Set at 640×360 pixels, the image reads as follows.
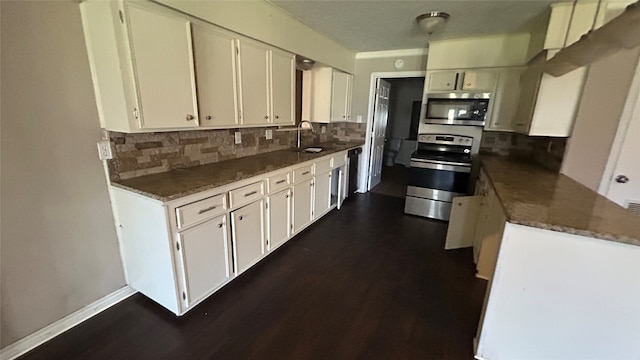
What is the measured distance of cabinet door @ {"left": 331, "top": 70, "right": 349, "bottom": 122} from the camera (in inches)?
160

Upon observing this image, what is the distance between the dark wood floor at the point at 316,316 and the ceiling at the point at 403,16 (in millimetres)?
2405

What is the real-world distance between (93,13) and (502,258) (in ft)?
8.95

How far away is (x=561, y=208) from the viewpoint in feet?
5.13

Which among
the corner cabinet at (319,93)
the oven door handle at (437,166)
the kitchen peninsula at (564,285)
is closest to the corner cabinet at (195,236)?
the corner cabinet at (319,93)

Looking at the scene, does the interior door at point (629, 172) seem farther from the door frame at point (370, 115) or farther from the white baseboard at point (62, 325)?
the white baseboard at point (62, 325)

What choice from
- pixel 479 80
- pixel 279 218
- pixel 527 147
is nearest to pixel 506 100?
pixel 479 80

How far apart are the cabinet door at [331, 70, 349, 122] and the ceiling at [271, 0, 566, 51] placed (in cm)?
61

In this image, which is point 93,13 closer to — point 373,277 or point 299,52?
point 299,52

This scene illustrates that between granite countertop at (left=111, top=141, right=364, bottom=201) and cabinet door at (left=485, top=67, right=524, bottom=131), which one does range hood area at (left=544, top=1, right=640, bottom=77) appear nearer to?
cabinet door at (left=485, top=67, right=524, bottom=131)

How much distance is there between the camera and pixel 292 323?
1860 millimetres

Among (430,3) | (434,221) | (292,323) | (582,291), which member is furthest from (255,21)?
(434,221)

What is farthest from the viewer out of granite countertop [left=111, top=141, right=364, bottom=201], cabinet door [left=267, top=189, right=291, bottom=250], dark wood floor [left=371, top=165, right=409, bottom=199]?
dark wood floor [left=371, top=165, right=409, bottom=199]

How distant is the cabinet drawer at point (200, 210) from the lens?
1.71 m

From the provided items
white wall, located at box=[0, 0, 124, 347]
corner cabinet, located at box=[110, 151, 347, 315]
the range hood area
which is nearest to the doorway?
corner cabinet, located at box=[110, 151, 347, 315]
